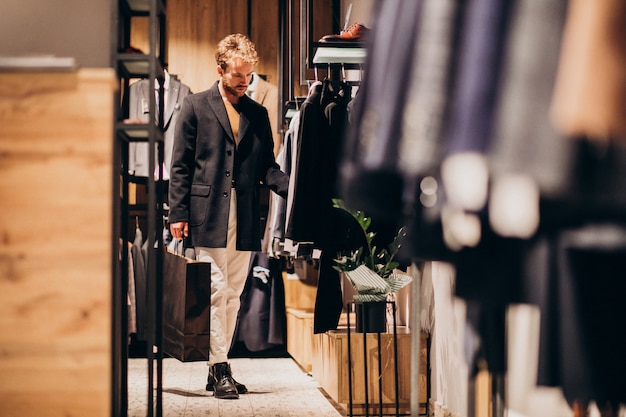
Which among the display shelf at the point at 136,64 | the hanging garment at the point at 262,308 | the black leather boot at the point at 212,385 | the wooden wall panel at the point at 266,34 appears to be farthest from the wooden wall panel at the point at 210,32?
the display shelf at the point at 136,64

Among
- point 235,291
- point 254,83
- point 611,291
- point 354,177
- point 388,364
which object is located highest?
point 254,83

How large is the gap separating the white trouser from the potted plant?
27.4 inches

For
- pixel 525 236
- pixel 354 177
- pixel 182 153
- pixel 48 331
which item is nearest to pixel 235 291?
pixel 182 153

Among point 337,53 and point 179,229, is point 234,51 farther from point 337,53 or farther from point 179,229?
point 179,229

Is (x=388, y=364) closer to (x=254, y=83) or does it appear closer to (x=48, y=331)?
(x=48, y=331)

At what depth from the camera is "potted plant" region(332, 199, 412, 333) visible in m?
3.12

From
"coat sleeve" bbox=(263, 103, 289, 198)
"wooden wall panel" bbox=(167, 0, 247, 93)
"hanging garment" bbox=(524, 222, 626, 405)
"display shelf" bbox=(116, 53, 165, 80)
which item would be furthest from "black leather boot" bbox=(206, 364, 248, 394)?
"hanging garment" bbox=(524, 222, 626, 405)

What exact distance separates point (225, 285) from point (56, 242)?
1925 millimetres

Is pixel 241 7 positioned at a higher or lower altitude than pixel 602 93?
higher

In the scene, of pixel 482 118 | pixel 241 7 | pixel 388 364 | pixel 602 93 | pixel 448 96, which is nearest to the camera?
pixel 602 93

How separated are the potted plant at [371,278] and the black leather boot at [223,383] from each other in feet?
2.43

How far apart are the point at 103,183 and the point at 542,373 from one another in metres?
1.13

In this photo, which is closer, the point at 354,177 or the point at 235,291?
the point at 354,177

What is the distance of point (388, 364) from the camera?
3.29m
